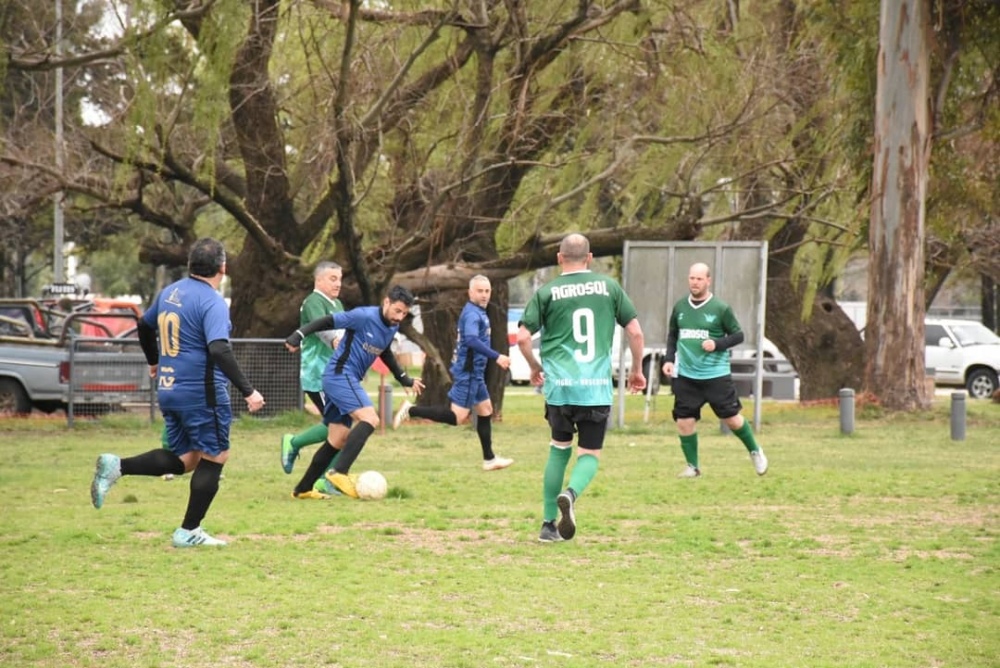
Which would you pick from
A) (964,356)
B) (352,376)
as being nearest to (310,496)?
(352,376)

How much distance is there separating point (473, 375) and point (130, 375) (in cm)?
819

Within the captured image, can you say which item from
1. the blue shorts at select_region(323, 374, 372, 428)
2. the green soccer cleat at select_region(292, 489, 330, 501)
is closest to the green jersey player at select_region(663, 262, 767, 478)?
the blue shorts at select_region(323, 374, 372, 428)

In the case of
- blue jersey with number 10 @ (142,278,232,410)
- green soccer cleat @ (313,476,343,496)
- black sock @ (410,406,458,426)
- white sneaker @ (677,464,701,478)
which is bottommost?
green soccer cleat @ (313,476,343,496)

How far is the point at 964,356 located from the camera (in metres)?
37.9

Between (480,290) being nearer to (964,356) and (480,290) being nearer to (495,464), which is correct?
(495,464)

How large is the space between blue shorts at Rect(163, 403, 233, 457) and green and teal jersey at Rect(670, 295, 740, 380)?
18.9 feet

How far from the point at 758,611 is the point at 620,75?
15.2 meters

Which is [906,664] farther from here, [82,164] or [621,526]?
[82,164]

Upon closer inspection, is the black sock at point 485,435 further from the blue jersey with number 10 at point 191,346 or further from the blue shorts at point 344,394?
the blue jersey with number 10 at point 191,346

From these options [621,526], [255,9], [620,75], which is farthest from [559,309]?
[620,75]

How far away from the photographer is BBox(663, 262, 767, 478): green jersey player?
1406 centimetres

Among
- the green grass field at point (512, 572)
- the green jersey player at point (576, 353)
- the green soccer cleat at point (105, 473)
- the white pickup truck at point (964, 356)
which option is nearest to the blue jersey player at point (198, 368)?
the green soccer cleat at point (105, 473)

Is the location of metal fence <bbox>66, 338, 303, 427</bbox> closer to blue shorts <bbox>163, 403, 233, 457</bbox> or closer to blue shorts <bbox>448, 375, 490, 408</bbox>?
blue shorts <bbox>448, 375, 490, 408</bbox>

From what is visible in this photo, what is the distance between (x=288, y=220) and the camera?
23.0 meters
